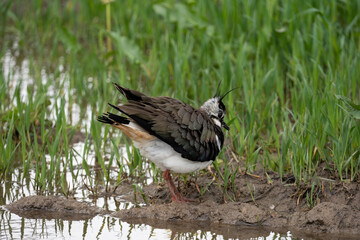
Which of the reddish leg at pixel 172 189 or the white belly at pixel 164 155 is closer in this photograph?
the white belly at pixel 164 155

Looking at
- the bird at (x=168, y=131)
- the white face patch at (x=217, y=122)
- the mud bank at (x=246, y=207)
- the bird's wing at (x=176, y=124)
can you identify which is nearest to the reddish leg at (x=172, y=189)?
the bird at (x=168, y=131)

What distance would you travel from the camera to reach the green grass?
18.9ft

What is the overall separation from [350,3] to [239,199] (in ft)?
14.1

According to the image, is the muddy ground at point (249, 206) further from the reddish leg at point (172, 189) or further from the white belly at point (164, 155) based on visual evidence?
the white belly at point (164, 155)

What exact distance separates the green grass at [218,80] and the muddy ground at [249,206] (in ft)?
0.46

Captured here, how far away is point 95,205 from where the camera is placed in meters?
5.54

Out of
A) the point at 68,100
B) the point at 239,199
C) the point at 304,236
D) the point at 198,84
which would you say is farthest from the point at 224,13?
the point at 304,236

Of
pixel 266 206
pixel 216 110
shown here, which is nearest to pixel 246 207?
pixel 266 206

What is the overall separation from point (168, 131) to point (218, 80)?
257 centimetres

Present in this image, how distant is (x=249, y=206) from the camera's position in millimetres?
5156

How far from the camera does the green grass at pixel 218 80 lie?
5770mm

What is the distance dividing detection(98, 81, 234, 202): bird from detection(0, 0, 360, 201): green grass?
12.5 inches

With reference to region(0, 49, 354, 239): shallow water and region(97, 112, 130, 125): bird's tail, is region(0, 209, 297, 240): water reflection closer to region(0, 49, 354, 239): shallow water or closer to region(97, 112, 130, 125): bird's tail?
region(0, 49, 354, 239): shallow water

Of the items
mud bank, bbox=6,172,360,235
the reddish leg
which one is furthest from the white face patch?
the reddish leg
